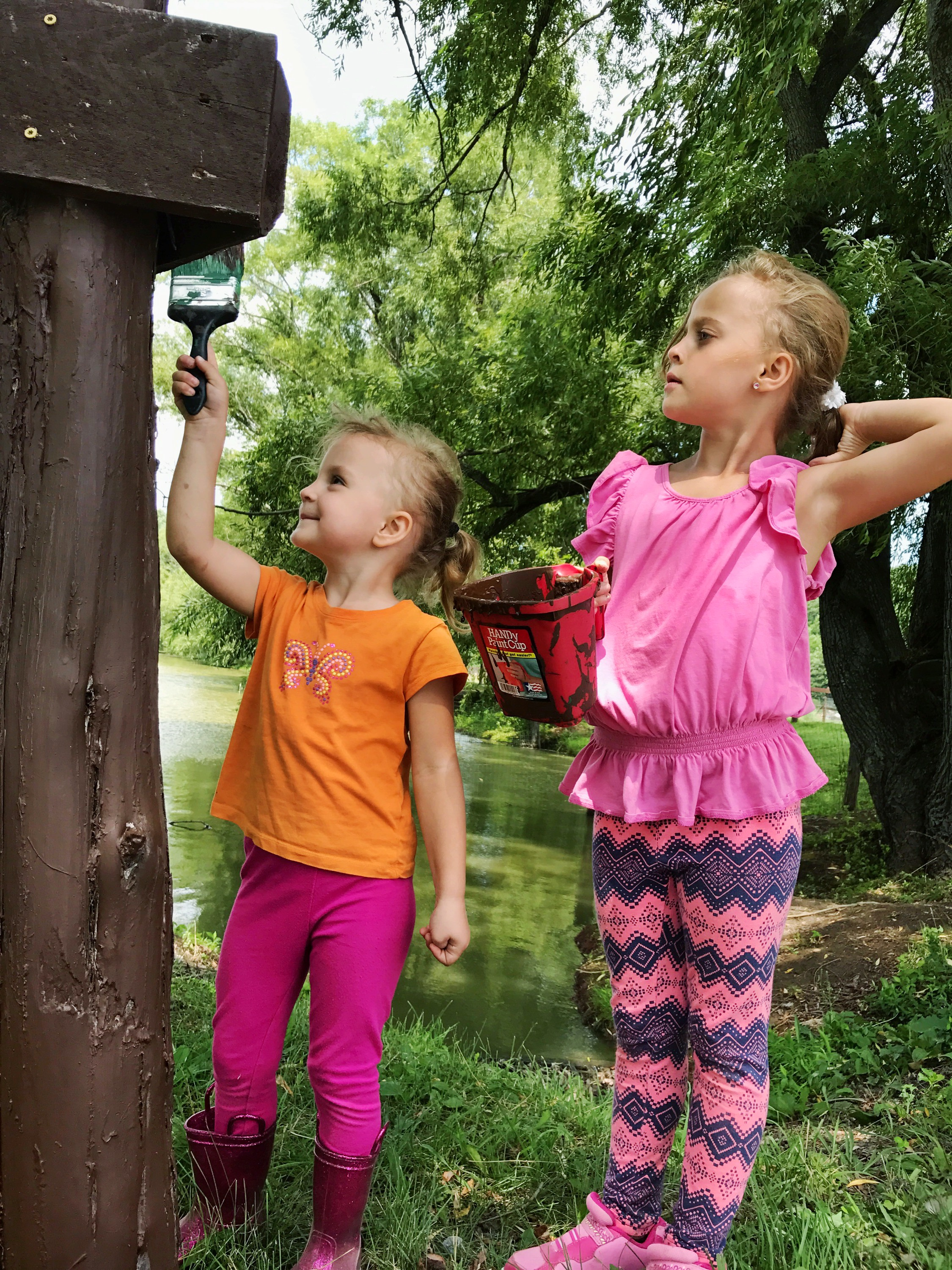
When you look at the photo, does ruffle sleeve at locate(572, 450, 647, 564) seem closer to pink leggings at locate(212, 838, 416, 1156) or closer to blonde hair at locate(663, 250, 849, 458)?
blonde hair at locate(663, 250, 849, 458)

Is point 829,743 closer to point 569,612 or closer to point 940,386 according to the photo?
point 940,386

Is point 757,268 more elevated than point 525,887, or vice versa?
point 757,268

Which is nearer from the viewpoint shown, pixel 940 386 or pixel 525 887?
pixel 940 386

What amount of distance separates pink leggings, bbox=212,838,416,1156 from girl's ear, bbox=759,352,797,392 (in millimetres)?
1038

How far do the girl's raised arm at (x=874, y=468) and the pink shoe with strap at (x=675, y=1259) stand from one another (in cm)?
109

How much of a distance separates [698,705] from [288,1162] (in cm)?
123

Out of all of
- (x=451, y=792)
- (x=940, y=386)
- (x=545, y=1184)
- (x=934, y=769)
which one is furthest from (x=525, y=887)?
(x=451, y=792)

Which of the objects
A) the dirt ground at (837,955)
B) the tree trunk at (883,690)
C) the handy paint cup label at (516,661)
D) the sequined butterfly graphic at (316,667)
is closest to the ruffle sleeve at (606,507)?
the handy paint cup label at (516,661)

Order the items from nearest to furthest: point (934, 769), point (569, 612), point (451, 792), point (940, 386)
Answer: point (569, 612)
point (451, 792)
point (940, 386)
point (934, 769)

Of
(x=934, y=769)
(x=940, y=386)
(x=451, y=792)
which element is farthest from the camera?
(x=934, y=769)

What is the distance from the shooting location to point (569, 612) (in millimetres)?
1537

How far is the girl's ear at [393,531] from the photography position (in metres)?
1.86

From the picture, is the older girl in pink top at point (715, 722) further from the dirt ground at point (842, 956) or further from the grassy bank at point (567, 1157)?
the dirt ground at point (842, 956)

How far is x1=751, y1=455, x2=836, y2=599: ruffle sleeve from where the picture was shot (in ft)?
5.50
